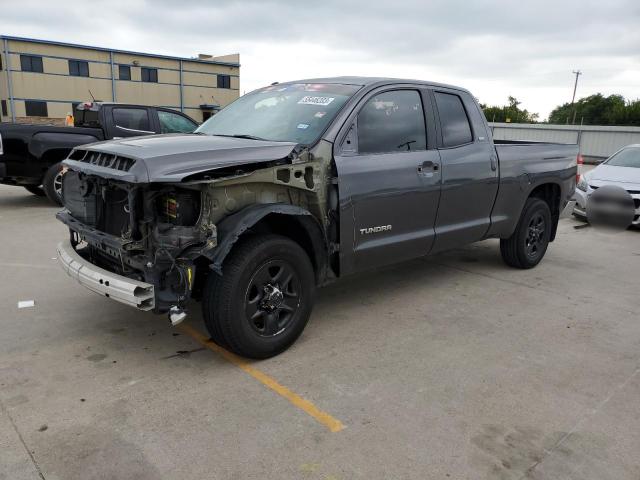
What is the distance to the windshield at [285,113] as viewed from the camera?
4.02 meters

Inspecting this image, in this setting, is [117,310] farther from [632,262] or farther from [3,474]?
[632,262]

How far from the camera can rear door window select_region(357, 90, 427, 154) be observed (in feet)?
13.6

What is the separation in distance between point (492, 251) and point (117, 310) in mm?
4793

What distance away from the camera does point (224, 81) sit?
48.1m

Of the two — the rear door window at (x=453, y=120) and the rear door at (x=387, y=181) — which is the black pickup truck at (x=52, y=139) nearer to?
the rear door at (x=387, y=181)

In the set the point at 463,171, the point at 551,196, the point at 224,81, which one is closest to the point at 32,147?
the point at 463,171

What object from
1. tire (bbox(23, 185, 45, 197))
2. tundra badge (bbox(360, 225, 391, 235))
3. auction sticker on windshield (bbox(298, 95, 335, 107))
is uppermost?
auction sticker on windshield (bbox(298, 95, 335, 107))

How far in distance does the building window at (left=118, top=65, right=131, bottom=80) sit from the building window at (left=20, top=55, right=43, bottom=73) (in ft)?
19.0

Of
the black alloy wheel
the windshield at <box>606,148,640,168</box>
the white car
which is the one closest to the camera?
the black alloy wheel

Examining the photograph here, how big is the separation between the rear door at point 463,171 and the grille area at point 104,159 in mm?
2746

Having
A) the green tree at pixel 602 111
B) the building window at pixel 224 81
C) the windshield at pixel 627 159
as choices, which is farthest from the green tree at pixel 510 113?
the windshield at pixel 627 159

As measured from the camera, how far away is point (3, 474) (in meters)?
2.45

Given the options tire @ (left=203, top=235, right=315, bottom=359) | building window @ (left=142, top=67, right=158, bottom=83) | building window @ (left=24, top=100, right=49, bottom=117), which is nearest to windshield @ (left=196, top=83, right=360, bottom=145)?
tire @ (left=203, top=235, right=315, bottom=359)

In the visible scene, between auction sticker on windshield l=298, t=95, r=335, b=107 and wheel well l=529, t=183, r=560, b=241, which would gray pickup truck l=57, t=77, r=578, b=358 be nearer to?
auction sticker on windshield l=298, t=95, r=335, b=107
